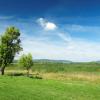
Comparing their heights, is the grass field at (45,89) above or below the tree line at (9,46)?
below

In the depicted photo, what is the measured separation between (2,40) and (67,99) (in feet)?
162

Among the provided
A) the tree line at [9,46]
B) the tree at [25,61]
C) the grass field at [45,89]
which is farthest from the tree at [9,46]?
the grass field at [45,89]

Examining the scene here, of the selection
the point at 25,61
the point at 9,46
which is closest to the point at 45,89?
the point at 9,46

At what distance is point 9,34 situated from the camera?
7719 centimetres

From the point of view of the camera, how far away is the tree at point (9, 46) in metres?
74.9

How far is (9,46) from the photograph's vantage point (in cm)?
7638

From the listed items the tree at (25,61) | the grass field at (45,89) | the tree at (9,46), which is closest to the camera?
the grass field at (45,89)

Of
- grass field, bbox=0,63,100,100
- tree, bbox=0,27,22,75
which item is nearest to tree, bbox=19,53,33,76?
tree, bbox=0,27,22,75

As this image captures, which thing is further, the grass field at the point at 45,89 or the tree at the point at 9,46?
the tree at the point at 9,46

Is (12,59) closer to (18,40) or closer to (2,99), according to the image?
(18,40)

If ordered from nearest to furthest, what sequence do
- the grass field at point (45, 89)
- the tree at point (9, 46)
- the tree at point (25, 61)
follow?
the grass field at point (45, 89), the tree at point (9, 46), the tree at point (25, 61)

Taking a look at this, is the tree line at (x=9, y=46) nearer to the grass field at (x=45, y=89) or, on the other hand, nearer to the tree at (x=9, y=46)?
the tree at (x=9, y=46)

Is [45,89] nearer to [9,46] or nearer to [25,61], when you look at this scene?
[9,46]

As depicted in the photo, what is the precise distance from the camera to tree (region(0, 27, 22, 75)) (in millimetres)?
74938
